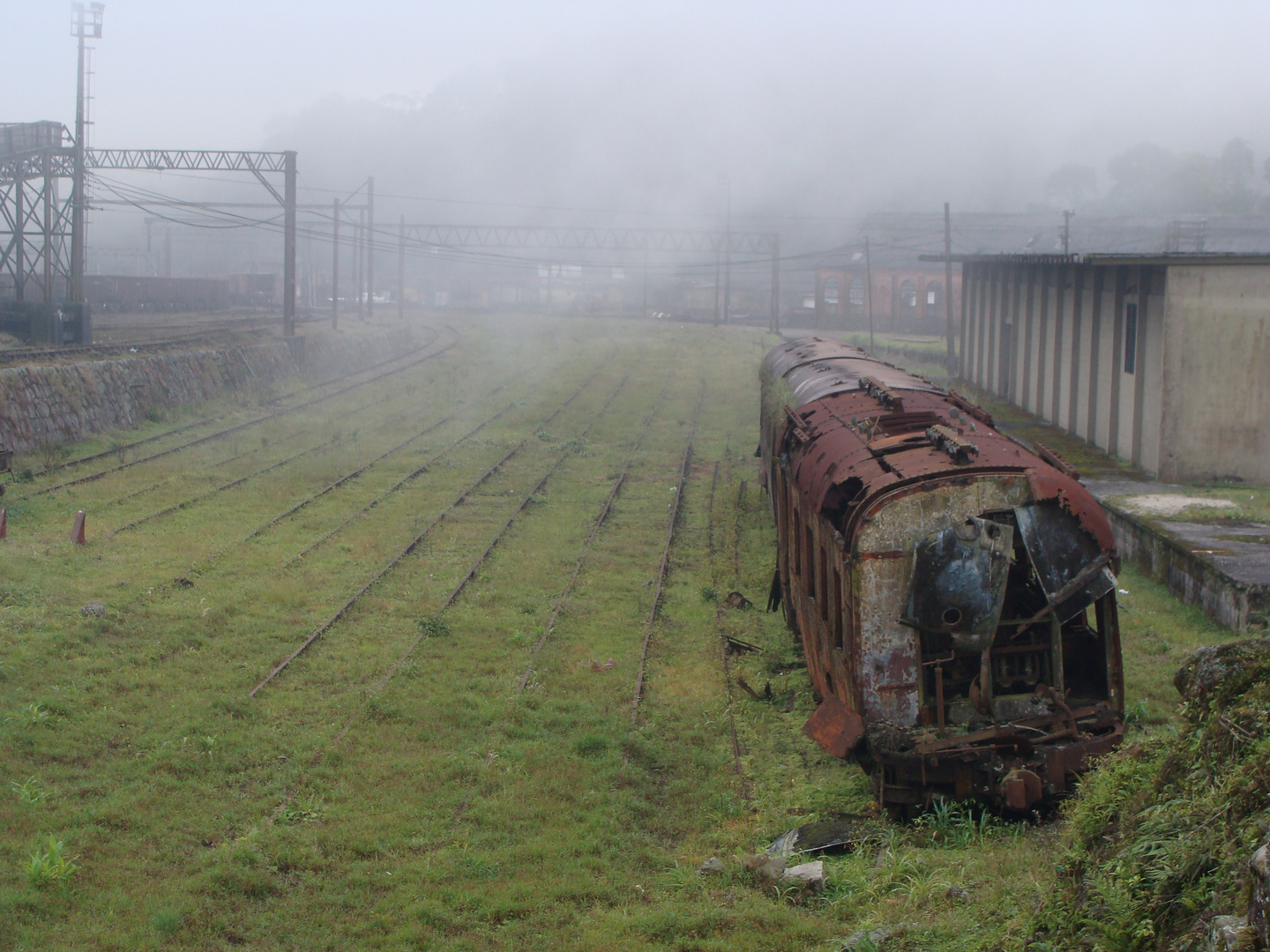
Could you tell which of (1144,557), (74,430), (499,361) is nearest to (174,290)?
(499,361)

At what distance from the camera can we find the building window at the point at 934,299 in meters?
61.5

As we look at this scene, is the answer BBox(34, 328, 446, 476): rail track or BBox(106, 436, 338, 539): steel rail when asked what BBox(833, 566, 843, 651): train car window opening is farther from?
BBox(34, 328, 446, 476): rail track

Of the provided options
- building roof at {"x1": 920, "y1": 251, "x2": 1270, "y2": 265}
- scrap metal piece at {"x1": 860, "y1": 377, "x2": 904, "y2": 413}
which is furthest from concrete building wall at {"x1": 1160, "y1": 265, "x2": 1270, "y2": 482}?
scrap metal piece at {"x1": 860, "y1": 377, "x2": 904, "y2": 413}

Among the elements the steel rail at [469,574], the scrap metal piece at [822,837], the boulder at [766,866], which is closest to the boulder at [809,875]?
the boulder at [766,866]

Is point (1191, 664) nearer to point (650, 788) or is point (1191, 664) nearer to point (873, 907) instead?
point (873, 907)

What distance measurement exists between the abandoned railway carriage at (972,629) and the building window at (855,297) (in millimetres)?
57991

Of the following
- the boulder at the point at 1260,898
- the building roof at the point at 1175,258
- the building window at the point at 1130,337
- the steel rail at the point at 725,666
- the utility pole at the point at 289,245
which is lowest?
the steel rail at the point at 725,666

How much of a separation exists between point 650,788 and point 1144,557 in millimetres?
8996

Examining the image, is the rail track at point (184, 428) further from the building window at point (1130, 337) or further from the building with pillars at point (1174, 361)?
the building window at point (1130, 337)

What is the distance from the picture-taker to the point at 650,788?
8383 mm

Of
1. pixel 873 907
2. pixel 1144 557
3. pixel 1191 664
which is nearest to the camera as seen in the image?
pixel 1191 664

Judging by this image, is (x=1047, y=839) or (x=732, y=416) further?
(x=732, y=416)

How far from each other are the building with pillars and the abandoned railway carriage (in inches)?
426

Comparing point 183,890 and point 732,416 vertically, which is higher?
point 732,416
